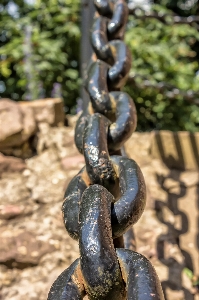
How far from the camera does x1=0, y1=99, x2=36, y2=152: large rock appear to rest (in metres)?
1.42

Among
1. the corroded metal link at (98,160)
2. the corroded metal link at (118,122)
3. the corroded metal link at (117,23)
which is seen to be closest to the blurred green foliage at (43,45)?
the corroded metal link at (117,23)

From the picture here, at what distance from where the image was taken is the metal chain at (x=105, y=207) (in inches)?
13.3

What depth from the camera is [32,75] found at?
226cm

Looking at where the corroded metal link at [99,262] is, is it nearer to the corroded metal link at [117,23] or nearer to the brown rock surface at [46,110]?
the corroded metal link at [117,23]

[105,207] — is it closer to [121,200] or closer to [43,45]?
[121,200]

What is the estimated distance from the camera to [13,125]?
1428mm

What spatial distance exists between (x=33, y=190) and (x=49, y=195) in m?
0.06

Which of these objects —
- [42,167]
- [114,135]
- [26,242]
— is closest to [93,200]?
[114,135]

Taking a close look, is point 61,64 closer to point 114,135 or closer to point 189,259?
point 189,259

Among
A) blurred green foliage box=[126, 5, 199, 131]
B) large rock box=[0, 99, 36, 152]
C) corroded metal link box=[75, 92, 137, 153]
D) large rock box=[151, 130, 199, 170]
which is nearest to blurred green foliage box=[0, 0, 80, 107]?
blurred green foliage box=[126, 5, 199, 131]

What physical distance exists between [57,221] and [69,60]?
5.90ft

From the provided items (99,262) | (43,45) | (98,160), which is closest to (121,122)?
(98,160)

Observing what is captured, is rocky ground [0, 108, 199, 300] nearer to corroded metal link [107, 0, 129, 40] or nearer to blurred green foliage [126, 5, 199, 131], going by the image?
corroded metal link [107, 0, 129, 40]

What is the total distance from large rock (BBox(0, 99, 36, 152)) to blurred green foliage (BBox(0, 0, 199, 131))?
99 cm
